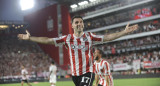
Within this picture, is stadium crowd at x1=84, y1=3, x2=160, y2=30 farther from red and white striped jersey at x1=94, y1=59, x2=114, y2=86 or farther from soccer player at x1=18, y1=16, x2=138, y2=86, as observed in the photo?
soccer player at x1=18, y1=16, x2=138, y2=86

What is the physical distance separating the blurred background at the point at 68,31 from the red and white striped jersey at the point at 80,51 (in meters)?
25.3

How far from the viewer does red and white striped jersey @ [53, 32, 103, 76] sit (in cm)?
471

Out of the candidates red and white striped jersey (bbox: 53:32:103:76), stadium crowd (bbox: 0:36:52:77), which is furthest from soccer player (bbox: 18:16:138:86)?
stadium crowd (bbox: 0:36:52:77)

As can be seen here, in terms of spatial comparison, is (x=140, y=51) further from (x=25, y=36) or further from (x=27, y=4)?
Answer: (x=25, y=36)

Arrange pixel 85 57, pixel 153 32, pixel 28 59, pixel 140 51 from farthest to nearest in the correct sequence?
pixel 28 59 → pixel 140 51 → pixel 153 32 → pixel 85 57

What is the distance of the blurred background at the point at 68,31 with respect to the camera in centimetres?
3744

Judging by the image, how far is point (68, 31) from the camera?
46.7 metres

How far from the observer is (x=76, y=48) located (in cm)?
475

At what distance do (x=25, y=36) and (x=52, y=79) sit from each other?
1322cm

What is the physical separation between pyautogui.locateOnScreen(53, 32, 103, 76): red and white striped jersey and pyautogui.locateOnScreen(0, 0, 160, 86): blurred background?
2530 centimetres

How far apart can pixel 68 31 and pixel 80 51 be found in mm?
42145

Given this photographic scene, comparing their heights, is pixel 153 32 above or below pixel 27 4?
below

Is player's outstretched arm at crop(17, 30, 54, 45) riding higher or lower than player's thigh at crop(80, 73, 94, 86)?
higher

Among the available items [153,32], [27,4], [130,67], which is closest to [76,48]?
[130,67]
